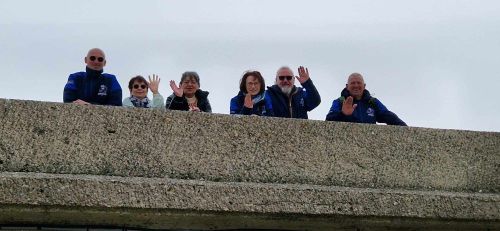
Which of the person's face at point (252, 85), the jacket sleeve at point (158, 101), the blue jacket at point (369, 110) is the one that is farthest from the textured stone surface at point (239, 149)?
the jacket sleeve at point (158, 101)

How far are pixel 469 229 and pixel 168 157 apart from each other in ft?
5.39

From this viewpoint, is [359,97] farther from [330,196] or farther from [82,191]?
[82,191]

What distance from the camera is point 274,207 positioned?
3.84 meters

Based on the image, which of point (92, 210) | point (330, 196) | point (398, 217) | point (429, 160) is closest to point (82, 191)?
point (92, 210)

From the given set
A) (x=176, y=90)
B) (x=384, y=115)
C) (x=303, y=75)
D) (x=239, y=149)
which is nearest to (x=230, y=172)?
(x=239, y=149)

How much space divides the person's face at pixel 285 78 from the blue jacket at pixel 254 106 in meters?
0.25

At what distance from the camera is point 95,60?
18.6 ft

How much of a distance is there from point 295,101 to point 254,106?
1.25 feet

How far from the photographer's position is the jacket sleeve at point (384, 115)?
558cm

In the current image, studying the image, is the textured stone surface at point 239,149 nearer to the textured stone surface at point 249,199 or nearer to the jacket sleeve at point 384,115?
the textured stone surface at point 249,199

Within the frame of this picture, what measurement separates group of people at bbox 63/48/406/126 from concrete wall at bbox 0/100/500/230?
1031mm

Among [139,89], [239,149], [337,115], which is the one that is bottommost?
[239,149]

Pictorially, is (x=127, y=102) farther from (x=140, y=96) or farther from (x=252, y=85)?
(x=252, y=85)

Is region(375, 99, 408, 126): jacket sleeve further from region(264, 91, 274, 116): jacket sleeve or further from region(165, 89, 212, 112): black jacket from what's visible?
region(165, 89, 212, 112): black jacket
